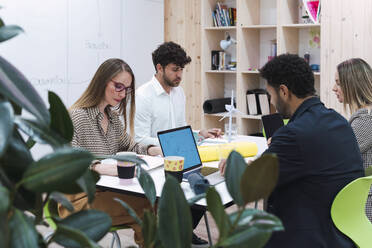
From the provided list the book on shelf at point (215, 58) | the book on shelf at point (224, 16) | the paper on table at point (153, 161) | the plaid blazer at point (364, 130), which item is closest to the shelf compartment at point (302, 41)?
the book on shelf at point (224, 16)

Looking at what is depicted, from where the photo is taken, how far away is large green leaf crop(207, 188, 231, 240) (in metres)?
0.63

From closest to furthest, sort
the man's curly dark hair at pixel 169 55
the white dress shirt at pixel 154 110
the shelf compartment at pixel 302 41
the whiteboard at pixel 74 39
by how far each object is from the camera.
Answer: the white dress shirt at pixel 154 110 → the man's curly dark hair at pixel 169 55 → the whiteboard at pixel 74 39 → the shelf compartment at pixel 302 41

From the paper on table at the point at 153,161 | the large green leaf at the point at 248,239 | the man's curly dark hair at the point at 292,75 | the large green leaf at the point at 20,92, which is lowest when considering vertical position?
the paper on table at the point at 153,161

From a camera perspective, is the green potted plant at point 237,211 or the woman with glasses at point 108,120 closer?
the green potted plant at point 237,211

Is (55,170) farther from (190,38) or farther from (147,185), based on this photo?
(190,38)

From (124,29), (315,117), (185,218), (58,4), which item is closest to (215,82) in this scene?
(124,29)

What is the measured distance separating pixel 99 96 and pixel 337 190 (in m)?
1.45

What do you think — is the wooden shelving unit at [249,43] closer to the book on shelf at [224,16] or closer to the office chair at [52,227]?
the book on shelf at [224,16]

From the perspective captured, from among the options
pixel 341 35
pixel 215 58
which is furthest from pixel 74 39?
pixel 341 35

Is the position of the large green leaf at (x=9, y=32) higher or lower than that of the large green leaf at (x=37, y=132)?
higher

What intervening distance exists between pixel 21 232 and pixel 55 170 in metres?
0.08

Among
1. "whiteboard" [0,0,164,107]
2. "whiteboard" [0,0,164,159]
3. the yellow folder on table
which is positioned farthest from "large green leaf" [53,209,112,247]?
"whiteboard" [0,0,164,107]

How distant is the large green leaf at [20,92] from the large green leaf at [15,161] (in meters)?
0.04

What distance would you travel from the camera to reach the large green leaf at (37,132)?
57 cm
